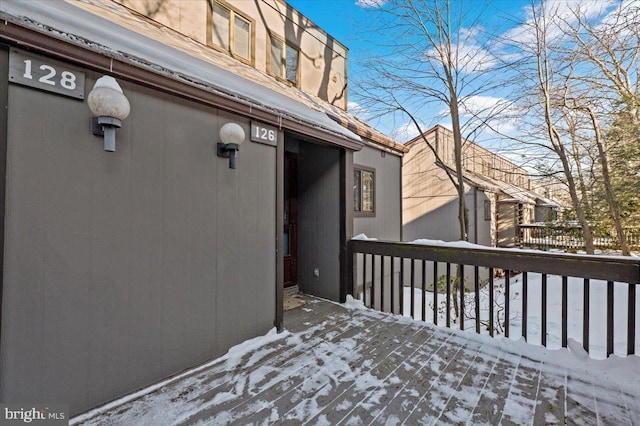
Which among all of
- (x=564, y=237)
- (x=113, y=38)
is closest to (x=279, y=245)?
(x=113, y=38)

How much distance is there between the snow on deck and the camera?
1.91m

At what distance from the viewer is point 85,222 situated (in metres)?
1.96

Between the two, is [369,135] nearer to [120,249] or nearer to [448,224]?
[120,249]

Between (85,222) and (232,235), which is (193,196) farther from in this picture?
(85,222)

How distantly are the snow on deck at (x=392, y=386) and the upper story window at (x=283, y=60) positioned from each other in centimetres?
481

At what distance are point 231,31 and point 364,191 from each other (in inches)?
137

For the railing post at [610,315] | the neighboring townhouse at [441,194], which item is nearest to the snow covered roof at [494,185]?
the neighboring townhouse at [441,194]

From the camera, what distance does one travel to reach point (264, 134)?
3.19 metres

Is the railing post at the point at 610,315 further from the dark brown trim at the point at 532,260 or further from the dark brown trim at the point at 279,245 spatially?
the dark brown trim at the point at 279,245

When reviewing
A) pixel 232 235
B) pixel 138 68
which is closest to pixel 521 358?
pixel 232 235

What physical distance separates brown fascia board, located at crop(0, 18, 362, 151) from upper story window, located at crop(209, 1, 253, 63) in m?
2.47

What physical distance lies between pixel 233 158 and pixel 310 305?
7.74 feet

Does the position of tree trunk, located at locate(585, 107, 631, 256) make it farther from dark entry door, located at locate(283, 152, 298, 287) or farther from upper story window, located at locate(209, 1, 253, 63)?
upper story window, located at locate(209, 1, 253, 63)

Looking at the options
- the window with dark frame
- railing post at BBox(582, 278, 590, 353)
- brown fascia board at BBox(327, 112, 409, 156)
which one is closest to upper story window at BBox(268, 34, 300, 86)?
brown fascia board at BBox(327, 112, 409, 156)
